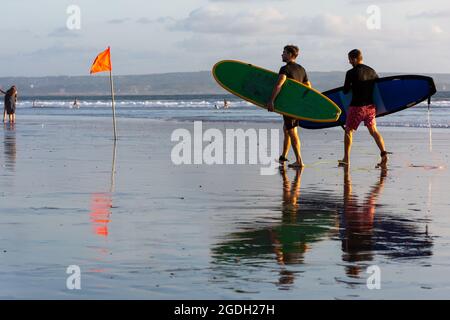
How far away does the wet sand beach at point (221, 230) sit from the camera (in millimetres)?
7793

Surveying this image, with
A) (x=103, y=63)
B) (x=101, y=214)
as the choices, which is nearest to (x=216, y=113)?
(x=103, y=63)

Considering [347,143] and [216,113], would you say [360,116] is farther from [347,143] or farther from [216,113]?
[216,113]

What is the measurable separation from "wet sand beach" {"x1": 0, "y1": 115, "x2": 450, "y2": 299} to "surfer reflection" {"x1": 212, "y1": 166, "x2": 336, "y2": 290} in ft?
0.05

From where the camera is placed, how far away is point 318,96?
19578mm

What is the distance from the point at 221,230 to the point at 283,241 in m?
0.88

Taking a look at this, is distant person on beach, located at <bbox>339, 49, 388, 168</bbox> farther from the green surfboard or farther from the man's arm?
the man's arm

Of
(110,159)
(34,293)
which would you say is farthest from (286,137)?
(34,293)

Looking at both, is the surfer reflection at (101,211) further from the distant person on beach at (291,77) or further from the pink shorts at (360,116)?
the pink shorts at (360,116)

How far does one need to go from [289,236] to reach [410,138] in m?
19.7

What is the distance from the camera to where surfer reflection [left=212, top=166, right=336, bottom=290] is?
8.71 m

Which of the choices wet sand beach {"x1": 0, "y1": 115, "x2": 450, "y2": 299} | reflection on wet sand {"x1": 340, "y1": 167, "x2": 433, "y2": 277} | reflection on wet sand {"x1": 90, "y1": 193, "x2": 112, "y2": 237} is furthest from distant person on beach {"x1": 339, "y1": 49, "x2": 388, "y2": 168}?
reflection on wet sand {"x1": 90, "y1": 193, "x2": 112, "y2": 237}
